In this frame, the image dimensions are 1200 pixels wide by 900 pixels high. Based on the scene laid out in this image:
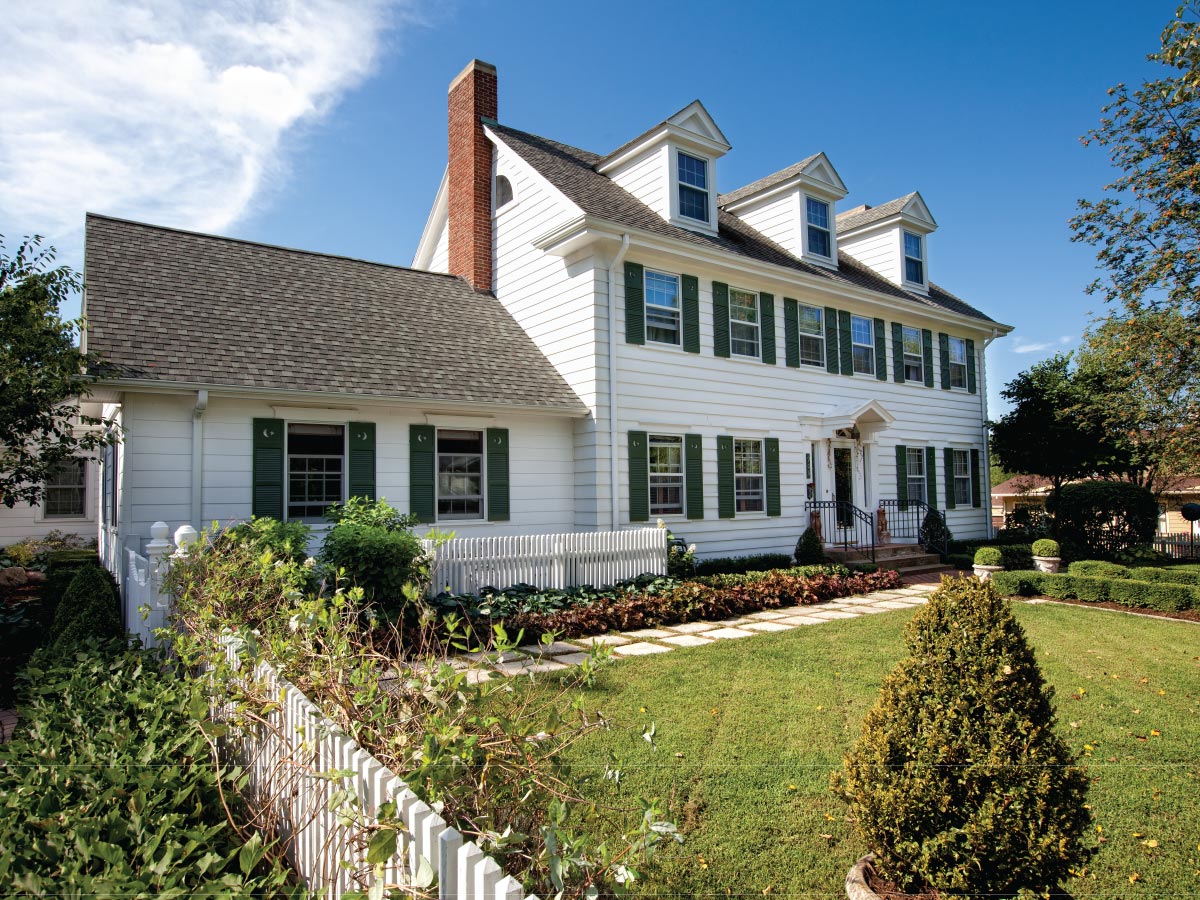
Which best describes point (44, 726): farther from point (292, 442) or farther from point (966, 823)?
point (292, 442)

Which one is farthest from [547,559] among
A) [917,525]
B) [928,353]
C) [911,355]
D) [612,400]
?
[928,353]

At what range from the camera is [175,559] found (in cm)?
595

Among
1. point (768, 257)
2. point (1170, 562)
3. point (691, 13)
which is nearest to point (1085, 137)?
point (768, 257)

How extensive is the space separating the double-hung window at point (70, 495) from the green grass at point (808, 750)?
16457 mm

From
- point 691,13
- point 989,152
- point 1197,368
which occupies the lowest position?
Answer: point 1197,368

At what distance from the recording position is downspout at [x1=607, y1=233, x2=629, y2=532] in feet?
39.8

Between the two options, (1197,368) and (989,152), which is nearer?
(989,152)

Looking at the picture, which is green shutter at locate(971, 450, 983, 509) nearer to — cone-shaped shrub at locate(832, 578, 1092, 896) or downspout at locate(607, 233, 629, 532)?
downspout at locate(607, 233, 629, 532)

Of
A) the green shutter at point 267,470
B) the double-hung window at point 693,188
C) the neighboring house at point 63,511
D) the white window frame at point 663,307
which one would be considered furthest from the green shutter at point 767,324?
the neighboring house at point 63,511

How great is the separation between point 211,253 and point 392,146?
4.34 m

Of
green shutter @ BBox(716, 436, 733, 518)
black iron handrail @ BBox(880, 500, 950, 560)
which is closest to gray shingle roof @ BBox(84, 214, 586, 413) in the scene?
green shutter @ BBox(716, 436, 733, 518)

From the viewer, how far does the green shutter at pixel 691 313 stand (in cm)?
1328

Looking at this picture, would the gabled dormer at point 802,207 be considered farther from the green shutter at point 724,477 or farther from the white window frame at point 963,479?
the white window frame at point 963,479

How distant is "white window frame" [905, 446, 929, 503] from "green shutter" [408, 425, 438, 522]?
12.4 meters
